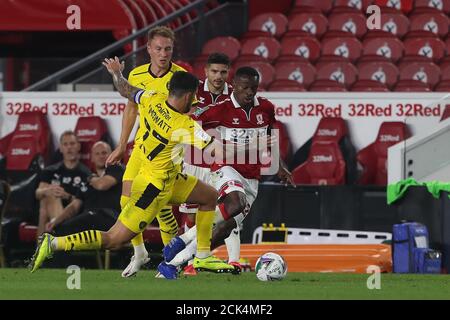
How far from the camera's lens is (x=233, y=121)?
1377cm

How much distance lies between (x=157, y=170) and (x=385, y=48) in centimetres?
840

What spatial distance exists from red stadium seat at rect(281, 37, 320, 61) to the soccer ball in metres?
7.53

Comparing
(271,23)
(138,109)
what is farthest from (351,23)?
(138,109)

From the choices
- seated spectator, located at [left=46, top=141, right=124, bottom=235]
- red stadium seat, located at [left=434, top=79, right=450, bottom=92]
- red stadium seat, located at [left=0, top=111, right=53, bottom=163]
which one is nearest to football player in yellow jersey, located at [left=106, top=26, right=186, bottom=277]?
seated spectator, located at [left=46, top=141, right=124, bottom=235]

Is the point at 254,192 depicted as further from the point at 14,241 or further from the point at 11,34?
the point at 11,34

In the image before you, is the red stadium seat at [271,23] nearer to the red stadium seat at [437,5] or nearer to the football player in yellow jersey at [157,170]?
the red stadium seat at [437,5]

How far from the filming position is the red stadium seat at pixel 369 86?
1912 centimetres

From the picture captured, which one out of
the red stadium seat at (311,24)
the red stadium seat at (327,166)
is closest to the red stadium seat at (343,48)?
the red stadium seat at (311,24)

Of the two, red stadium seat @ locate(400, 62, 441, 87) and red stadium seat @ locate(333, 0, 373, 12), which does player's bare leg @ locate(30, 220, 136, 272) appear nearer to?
red stadium seat @ locate(400, 62, 441, 87)

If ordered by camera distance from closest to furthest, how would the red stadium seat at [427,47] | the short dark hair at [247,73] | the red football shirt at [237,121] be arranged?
the short dark hair at [247,73] < the red football shirt at [237,121] < the red stadium seat at [427,47]

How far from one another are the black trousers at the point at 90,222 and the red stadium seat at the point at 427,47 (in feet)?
17.4

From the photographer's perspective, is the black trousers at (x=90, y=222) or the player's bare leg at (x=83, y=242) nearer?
the player's bare leg at (x=83, y=242)
